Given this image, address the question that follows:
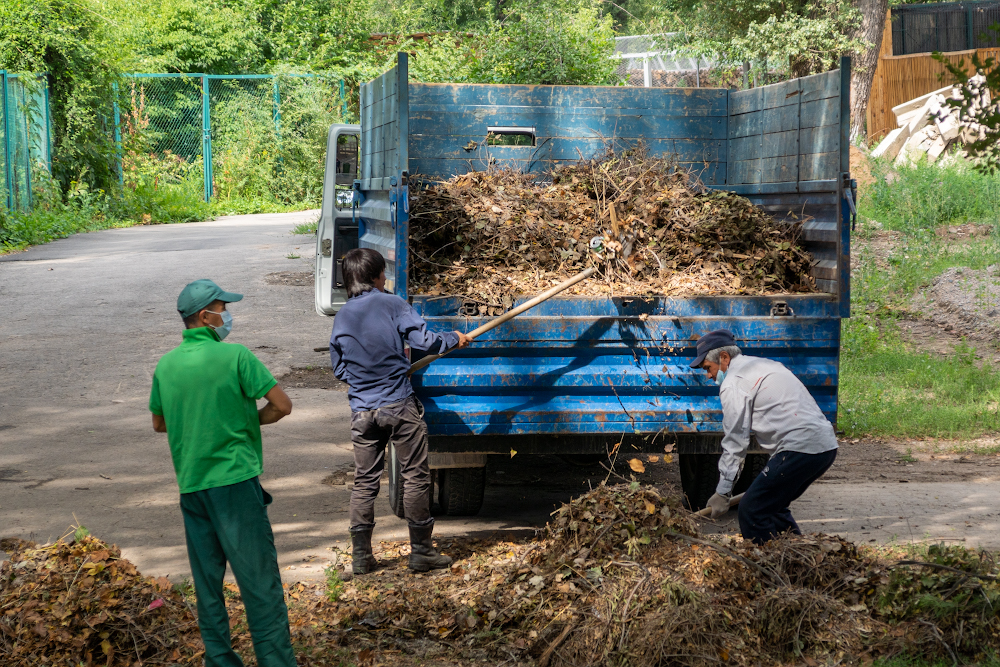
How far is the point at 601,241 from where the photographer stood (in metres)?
5.27

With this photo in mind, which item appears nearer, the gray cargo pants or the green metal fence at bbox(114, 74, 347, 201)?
the gray cargo pants

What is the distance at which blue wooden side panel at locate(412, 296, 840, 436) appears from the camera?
15.6ft

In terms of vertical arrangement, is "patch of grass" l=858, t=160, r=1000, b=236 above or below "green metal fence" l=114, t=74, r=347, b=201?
below

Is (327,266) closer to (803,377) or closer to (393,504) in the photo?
(393,504)

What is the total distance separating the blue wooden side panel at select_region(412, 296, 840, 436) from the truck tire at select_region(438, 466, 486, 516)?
24.0 inches

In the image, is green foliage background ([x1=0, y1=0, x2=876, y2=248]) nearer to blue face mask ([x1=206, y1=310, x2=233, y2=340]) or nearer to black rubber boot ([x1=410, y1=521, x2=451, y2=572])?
black rubber boot ([x1=410, y1=521, x2=451, y2=572])

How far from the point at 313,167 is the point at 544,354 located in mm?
18717

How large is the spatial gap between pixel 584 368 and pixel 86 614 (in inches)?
96.7

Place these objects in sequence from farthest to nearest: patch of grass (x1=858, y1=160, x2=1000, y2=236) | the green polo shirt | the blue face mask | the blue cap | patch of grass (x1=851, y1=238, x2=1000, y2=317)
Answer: patch of grass (x1=858, y1=160, x2=1000, y2=236) → patch of grass (x1=851, y1=238, x2=1000, y2=317) → the blue cap → the blue face mask → the green polo shirt

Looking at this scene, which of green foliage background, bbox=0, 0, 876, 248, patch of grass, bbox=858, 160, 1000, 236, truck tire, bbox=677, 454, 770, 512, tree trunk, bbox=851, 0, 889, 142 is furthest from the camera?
tree trunk, bbox=851, 0, 889, 142

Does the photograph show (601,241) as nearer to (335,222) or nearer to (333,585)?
(333,585)

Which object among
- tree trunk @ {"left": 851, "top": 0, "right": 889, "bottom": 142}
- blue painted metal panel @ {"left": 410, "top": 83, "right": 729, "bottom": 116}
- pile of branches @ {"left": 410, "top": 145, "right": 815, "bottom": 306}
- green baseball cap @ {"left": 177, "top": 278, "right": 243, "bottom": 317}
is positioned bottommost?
green baseball cap @ {"left": 177, "top": 278, "right": 243, "bottom": 317}

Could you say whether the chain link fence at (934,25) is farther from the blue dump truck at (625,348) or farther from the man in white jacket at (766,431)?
the man in white jacket at (766,431)

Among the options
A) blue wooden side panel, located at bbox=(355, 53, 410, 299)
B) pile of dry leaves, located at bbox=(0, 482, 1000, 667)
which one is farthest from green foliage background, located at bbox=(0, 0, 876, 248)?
pile of dry leaves, located at bbox=(0, 482, 1000, 667)
